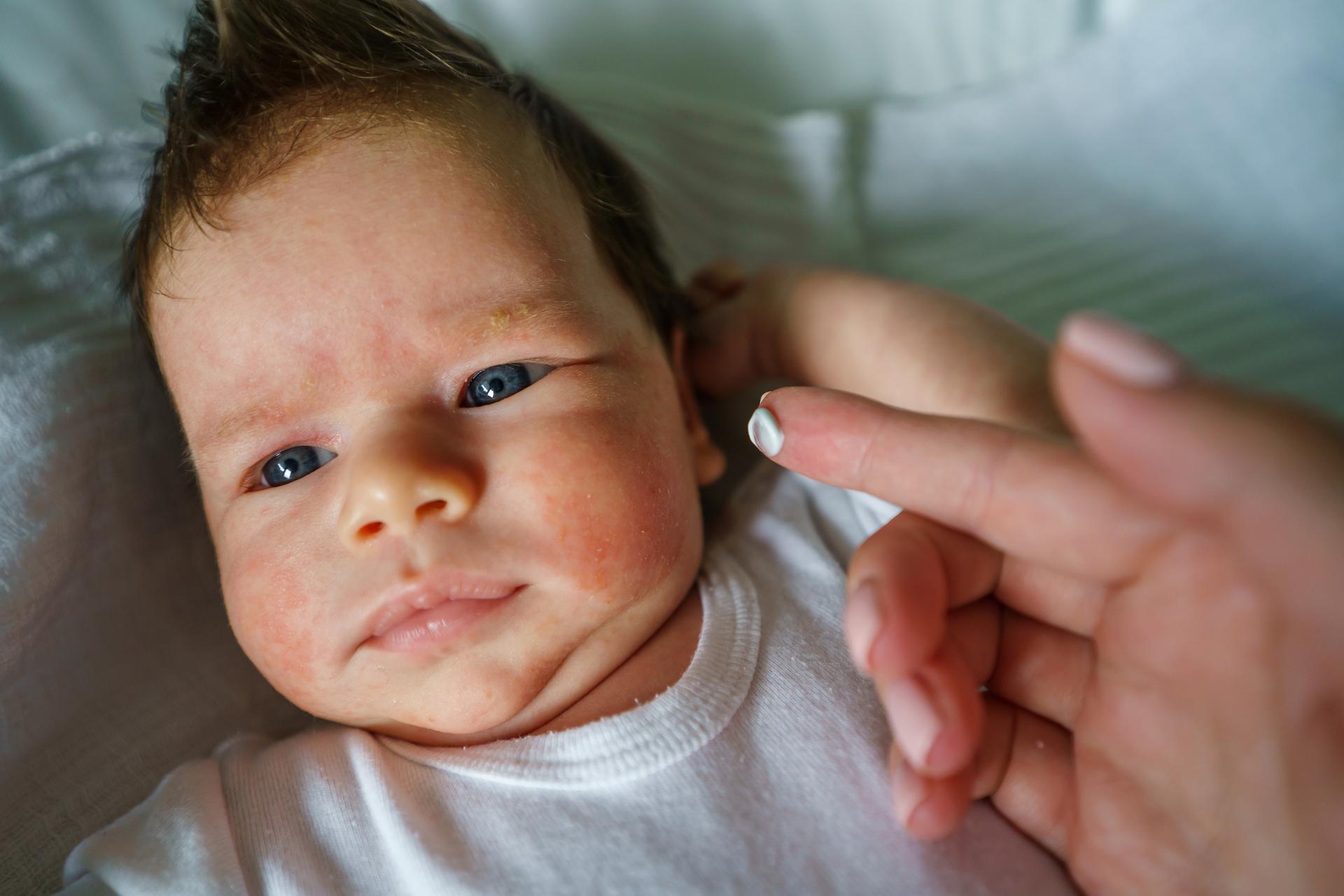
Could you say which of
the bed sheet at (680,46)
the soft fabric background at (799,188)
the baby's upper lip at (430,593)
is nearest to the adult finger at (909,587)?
the baby's upper lip at (430,593)

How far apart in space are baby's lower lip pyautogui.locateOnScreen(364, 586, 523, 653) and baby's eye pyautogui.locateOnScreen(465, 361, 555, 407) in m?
0.19

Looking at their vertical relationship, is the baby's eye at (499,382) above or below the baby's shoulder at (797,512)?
above

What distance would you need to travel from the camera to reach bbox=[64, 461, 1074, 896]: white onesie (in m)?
0.79

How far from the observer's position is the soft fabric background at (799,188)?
1067mm

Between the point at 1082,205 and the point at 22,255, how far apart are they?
161cm

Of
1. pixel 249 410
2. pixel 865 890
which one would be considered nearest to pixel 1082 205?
pixel 865 890

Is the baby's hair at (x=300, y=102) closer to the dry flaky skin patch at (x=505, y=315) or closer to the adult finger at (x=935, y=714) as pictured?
the dry flaky skin patch at (x=505, y=315)

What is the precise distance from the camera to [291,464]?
93 cm

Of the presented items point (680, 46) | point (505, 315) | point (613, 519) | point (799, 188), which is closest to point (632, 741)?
point (613, 519)

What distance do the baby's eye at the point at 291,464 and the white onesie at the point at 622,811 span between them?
28cm

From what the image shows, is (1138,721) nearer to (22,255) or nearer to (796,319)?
(796,319)

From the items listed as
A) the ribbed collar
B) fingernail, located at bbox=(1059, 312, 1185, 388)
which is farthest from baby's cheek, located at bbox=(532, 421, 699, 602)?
fingernail, located at bbox=(1059, 312, 1185, 388)

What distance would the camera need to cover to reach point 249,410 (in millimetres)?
878

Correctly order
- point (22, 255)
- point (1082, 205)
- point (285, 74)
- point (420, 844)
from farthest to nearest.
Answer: point (1082, 205), point (22, 255), point (285, 74), point (420, 844)
